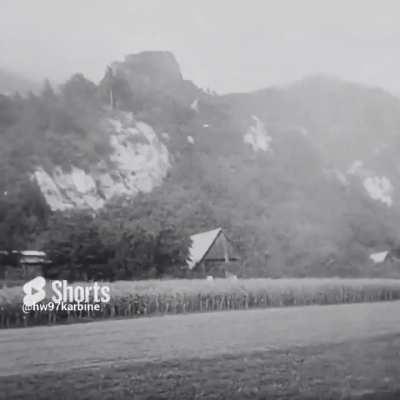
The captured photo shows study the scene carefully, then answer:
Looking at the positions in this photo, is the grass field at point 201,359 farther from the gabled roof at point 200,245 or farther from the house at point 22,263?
the gabled roof at point 200,245

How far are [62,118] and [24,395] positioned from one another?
3409 millimetres

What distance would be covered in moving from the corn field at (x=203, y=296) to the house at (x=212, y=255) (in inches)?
5.8

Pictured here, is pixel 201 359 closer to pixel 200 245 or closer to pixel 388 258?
pixel 200 245

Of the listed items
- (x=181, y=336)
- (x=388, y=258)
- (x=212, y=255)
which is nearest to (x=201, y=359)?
(x=181, y=336)

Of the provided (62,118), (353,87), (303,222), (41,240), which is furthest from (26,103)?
(353,87)

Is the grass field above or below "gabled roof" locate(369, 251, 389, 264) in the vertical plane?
below

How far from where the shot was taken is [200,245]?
7.11 meters

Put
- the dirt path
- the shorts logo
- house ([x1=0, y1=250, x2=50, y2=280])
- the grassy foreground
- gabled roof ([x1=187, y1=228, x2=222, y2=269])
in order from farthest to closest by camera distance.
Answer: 1. gabled roof ([x1=187, y1=228, x2=222, y2=269])
2. house ([x1=0, y1=250, x2=50, y2=280])
3. the shorts logo
4. the dirt path
5. the grassy foreground

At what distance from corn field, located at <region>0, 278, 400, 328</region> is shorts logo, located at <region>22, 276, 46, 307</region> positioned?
0.11 meters

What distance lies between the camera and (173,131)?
7.84 meters

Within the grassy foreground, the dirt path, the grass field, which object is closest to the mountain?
the dirt path

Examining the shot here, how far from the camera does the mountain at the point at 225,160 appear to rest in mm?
6648

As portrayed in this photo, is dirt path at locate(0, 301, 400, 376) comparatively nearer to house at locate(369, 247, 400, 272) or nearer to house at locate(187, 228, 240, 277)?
house at locate(187, 228, 240, 277)

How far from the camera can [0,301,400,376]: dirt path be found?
5.49m
